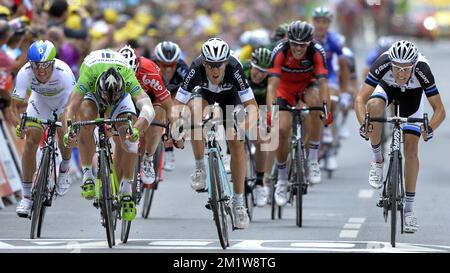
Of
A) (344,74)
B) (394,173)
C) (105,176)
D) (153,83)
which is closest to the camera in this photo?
(105,176)

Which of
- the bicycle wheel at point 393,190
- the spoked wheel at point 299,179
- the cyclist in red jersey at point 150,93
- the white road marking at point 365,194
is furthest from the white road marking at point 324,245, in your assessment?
the white road marking at point 365,194

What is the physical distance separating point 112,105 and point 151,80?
4.19ft

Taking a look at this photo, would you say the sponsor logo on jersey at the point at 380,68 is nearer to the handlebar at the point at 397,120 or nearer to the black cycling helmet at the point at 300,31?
the handlebar at the point at 397,120

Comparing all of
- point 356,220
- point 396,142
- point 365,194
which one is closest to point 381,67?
point 396,142

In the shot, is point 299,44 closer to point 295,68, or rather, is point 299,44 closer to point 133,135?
point 295,68

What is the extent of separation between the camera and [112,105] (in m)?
13.5

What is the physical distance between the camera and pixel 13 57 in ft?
61.4

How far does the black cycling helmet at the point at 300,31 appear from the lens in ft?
51.8

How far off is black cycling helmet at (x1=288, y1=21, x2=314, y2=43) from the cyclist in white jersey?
2594mm

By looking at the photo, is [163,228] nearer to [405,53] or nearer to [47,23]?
[405,53]

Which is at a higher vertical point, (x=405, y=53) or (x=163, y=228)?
(x=405, y=53)

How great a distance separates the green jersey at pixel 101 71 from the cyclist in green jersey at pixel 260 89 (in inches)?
108

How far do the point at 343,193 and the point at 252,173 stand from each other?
2.95 metres
